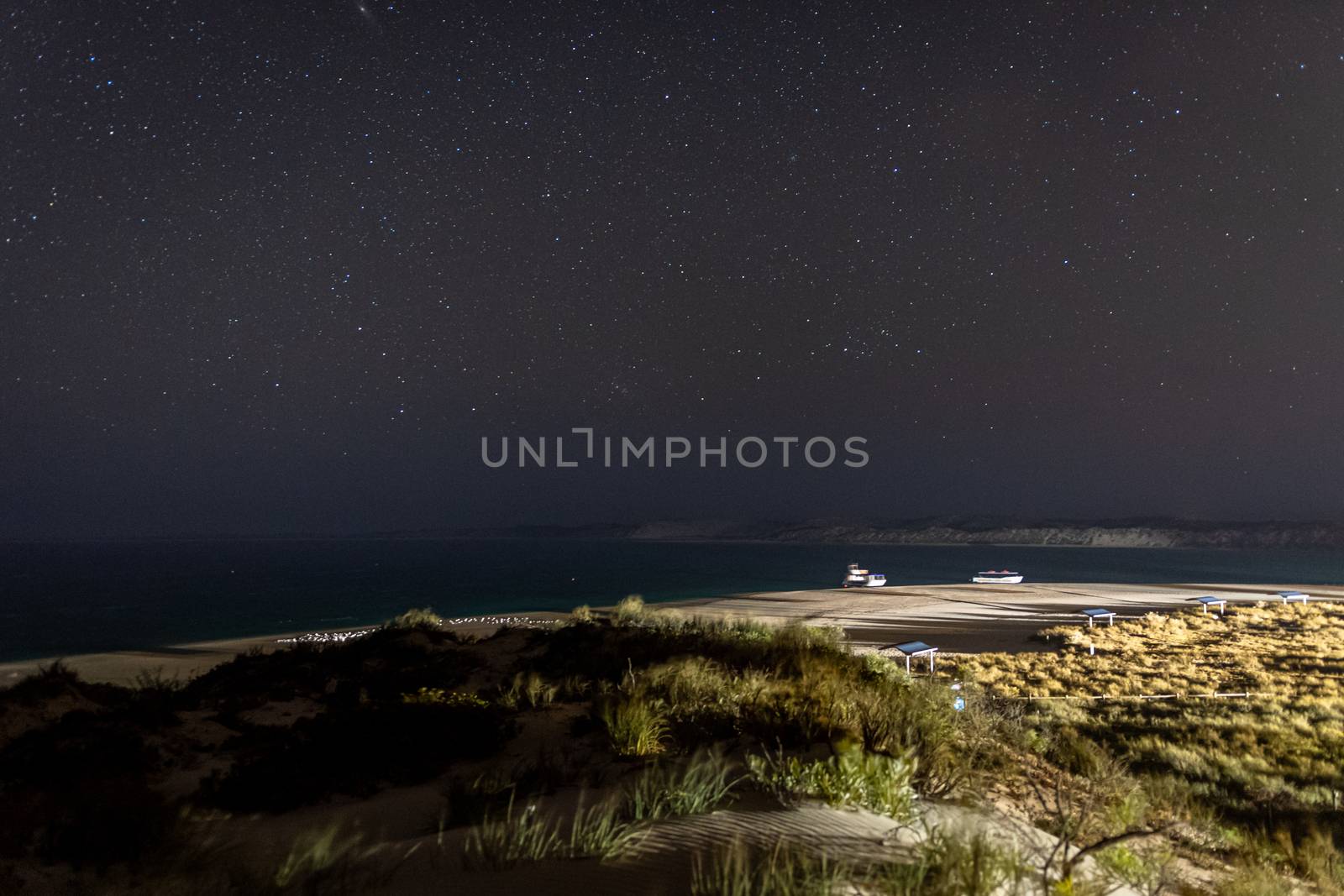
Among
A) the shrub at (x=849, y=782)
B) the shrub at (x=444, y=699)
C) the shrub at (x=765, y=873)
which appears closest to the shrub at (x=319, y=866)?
the shrub at (x=765, y=873)

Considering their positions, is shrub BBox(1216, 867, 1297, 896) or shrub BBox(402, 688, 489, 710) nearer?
shrub BBox(1216, 867, 1297, 896)

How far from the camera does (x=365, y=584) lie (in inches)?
3019

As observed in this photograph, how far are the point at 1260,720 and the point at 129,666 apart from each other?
34621mm

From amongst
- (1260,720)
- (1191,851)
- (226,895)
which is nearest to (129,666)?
(226,895)

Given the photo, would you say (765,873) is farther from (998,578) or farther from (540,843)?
(998,578)

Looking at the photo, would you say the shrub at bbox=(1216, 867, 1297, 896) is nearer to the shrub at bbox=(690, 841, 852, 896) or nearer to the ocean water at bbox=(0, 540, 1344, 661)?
the shrub at bbox=(690, 841, 852, 896)

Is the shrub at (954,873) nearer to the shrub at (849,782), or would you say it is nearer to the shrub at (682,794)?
the shrub at (849,782)

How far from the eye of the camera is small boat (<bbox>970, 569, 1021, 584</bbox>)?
65.9 m

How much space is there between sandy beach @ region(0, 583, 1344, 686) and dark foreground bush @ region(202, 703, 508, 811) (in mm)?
11803

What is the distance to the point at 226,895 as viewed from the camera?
11.4 feet

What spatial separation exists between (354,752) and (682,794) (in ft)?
13.2

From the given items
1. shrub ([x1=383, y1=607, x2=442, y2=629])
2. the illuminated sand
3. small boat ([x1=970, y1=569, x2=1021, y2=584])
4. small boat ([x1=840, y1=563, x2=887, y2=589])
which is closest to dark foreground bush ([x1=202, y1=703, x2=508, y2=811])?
shrub ([x1=383, y1=607, x2=442, y2=629])

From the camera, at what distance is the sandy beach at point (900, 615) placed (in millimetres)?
26547

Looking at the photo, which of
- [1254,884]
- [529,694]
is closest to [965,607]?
[529,694]
